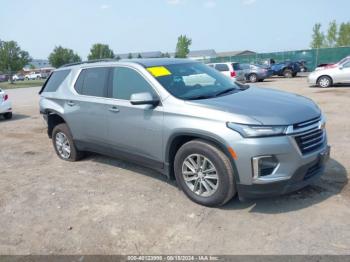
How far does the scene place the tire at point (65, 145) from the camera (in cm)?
605

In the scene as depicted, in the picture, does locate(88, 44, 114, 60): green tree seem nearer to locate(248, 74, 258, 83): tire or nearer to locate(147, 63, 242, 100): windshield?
locate(248, 74, 258, 83): tire

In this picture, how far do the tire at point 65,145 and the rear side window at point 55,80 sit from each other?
0.72 metres

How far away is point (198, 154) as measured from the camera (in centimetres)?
400

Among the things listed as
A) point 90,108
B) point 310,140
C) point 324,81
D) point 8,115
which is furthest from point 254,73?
point 310,140

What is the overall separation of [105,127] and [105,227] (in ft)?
5.68

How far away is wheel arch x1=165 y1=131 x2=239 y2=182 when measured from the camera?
12.2 feet

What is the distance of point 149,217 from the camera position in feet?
13.1

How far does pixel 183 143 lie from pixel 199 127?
0.49 m

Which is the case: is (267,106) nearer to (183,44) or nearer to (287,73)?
(287,73)

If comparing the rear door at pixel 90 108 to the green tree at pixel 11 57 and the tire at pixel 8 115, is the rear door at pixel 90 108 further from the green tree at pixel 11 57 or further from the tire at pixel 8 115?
the green tree at pixel 11 57

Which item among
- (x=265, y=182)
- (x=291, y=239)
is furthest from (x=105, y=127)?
(x=291, y=239)

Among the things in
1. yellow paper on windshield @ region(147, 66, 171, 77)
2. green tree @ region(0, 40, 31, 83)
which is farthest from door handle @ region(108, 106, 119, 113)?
→ green tree @ region(0, 40, 31, 83)

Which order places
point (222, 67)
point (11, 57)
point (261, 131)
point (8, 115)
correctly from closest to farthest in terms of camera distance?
point (261, 131) → point (8, 115) → point (222, 67) → point (11, 57)

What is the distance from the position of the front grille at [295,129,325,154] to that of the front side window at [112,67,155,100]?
1.92 metres
